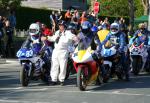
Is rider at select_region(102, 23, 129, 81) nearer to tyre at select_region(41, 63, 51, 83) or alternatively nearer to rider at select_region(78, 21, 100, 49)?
rider at select_region(78, 21, 100, 49)

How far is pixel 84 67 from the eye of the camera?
46.4 feet

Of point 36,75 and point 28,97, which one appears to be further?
point 36,75

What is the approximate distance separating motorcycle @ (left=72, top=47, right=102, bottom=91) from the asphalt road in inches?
10.3

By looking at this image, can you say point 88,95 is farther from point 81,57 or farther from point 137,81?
point 137,81

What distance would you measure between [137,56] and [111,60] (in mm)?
2584

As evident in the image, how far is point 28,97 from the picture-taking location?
1297 centimetres

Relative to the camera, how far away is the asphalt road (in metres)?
12.7

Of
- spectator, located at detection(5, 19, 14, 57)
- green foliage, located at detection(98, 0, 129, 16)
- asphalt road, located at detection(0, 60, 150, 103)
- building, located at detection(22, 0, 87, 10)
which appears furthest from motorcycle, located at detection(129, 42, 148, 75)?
green foliage, located at detection(98, 0, 129, 16)

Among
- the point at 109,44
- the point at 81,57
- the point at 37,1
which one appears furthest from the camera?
the point at 37,1

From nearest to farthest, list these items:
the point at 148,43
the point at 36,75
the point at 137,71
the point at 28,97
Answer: the point at 28,97 → the point at 36,75 → the point at 137,71 → the point at 148,43

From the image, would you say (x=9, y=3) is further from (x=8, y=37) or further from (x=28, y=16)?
(x=8, y=37)

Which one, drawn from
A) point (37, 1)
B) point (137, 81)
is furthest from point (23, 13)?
point (137, 81)

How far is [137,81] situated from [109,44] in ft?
5.03

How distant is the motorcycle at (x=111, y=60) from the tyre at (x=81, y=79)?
6.24 feet
